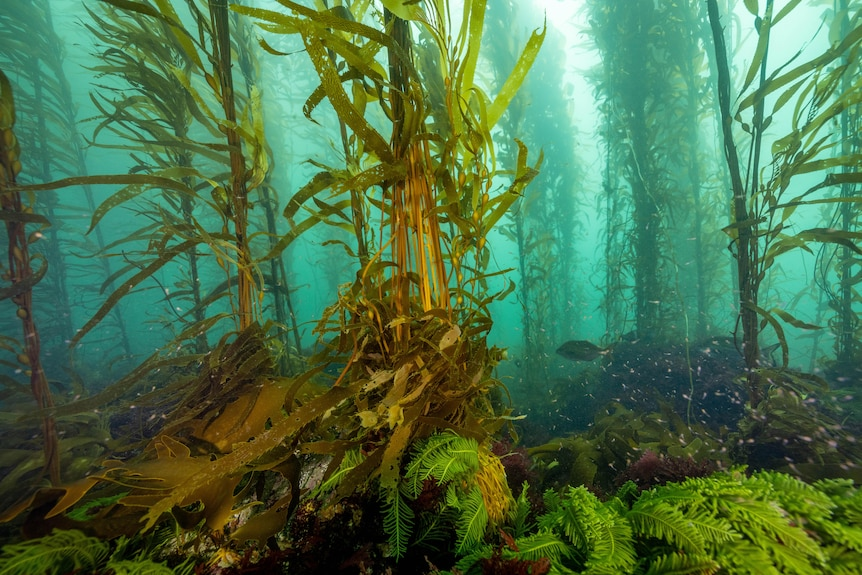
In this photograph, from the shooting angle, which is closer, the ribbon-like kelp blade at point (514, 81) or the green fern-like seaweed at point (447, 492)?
the green fern-like seaweed at point (447, 492)

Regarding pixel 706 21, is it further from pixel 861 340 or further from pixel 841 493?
pixel 841 493

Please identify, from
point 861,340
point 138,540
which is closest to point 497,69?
point 861,340

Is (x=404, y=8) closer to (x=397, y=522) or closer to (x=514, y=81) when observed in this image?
(x=514, y=81)

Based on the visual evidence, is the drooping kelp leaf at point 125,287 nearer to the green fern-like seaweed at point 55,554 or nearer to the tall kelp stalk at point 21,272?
the tall kelp stalk at point 21,272

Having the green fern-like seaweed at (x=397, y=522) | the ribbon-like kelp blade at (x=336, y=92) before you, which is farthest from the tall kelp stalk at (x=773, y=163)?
the green fern-like seaweed at (x=397, y=522)

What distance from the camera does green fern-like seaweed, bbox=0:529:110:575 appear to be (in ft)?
2.89

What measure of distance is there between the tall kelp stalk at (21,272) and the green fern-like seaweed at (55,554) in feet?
3.77

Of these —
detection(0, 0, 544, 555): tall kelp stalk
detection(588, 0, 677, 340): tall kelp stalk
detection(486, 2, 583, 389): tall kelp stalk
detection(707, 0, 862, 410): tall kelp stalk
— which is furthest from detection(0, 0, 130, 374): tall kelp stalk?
detection(588, 0, 677, 340): tall kelp stalk

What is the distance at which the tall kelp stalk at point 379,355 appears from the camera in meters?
1.09

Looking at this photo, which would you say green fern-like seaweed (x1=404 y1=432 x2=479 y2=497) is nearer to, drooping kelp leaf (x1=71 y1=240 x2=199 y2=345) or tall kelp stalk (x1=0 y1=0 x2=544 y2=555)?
tall kelp stalk (x1=0 y1=0 x2=544 y2=555)

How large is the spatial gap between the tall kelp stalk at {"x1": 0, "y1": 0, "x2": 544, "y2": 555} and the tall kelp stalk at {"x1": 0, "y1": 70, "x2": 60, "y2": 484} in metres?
1.01

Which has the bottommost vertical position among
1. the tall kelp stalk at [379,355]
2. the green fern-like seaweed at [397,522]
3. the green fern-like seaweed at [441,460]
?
the green fern-like seaweed at [397,522]

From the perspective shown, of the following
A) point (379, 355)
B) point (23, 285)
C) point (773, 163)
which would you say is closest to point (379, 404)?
point (379, 355)

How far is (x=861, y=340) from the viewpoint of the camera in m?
3.92
